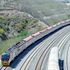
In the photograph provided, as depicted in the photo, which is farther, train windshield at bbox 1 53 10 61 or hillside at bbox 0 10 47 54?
hillside at bbox 0 10 47 54

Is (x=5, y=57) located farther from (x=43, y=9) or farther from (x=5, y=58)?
(x=43, y=9)

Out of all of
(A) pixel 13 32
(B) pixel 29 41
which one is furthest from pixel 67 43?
(A) pixel 13 32

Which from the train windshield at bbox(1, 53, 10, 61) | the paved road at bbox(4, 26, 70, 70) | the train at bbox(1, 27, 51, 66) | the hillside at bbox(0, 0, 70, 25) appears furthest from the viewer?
the hillside at bbox(0, 0, 70, 25)

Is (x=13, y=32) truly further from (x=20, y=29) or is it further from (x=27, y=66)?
(x=27, y=66)

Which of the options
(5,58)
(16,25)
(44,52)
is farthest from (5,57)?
(16,25)

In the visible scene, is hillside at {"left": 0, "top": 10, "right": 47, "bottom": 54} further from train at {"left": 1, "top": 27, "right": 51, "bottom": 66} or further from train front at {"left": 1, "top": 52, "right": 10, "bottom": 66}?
train front at {"left": 1, "top": 52, "right": 10, "bottom": 66}

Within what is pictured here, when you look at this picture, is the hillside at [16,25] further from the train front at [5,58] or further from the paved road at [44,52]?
the train front at [5,58]

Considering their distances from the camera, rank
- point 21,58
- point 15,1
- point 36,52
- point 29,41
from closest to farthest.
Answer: point 21,58
point 36,52
point 29,41
point 15,1

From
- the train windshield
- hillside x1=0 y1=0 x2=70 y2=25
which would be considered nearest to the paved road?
the train windshield

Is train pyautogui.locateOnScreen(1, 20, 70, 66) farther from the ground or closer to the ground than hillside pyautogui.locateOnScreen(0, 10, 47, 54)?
farther from the ground
